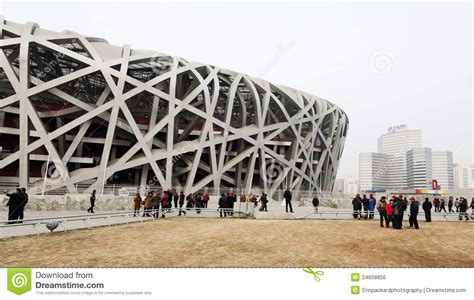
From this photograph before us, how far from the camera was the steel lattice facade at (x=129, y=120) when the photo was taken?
21.6 m

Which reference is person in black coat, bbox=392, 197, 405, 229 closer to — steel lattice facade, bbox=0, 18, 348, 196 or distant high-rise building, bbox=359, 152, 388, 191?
steel lattice facade, bbox=0, 18, 348, 196

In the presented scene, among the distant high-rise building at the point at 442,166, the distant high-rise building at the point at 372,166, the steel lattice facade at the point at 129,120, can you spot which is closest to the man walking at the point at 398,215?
the steel lattice facade at the point at 129,120

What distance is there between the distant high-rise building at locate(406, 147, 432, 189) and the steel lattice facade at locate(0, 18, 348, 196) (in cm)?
9437

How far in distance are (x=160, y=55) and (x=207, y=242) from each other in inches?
864

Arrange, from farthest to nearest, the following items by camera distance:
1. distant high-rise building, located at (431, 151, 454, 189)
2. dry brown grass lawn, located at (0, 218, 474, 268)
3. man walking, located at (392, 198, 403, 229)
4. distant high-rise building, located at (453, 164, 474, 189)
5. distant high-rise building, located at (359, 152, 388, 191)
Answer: distant high-rise building, located at (453, 164, 474, 189), distant high-rise building, located at (431, 151, 454, 189), distant high-rise building, located at (359, 152, 388, 191), man walking, located at (392, 198, 403, 229), dry brown grass lawn, located at (0, 218, 474, 268)

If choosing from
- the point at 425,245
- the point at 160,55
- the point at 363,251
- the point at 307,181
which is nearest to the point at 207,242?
the point at 363,251

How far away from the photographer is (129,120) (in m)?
23.6
